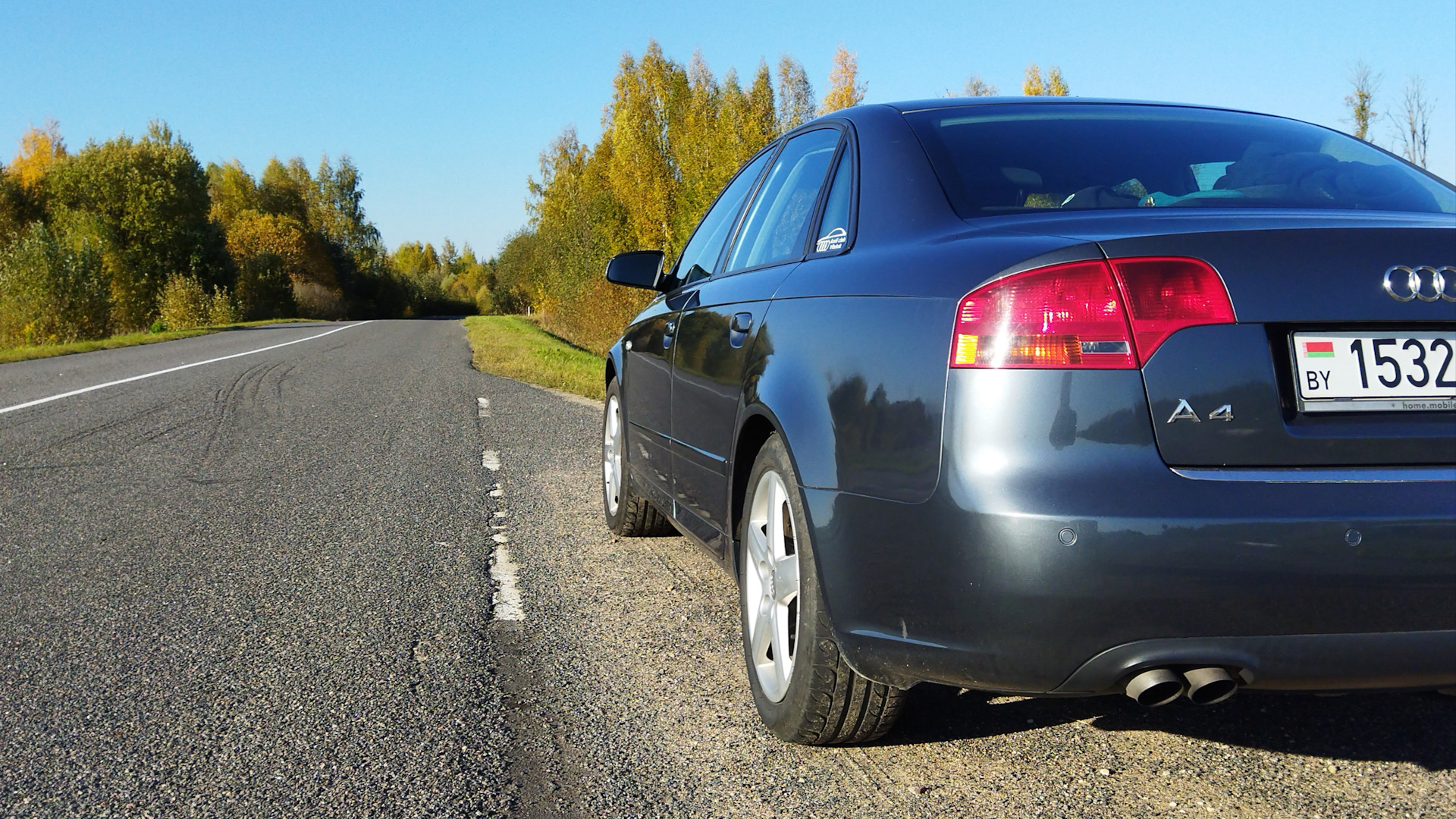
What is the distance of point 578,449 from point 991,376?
20.2ft

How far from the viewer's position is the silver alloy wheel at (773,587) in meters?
2.83

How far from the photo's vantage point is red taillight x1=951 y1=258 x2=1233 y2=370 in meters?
2.06

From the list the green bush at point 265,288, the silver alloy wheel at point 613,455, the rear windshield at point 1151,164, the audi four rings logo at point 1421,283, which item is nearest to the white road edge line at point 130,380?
the silver alloy wheel at point 613,455

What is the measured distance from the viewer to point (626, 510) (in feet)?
16.6

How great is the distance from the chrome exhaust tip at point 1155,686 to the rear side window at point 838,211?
1.32m

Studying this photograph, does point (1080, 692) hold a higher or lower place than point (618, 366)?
lower

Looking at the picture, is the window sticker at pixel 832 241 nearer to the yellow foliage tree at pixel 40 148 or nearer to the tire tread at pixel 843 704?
the tire tread at pixel 843 704

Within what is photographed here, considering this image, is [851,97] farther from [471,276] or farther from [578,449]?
[471,276]

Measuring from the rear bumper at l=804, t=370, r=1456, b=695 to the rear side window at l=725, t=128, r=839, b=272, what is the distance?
1.32 m

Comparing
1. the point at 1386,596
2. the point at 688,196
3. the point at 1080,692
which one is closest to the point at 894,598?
the point at 1080,692

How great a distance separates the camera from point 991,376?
2107mm

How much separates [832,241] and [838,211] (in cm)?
13

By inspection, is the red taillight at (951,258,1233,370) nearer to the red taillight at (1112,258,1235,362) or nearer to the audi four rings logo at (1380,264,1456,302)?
the red taillight at (1112,258,1235,362)

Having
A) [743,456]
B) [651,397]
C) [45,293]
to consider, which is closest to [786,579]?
[743,456]
